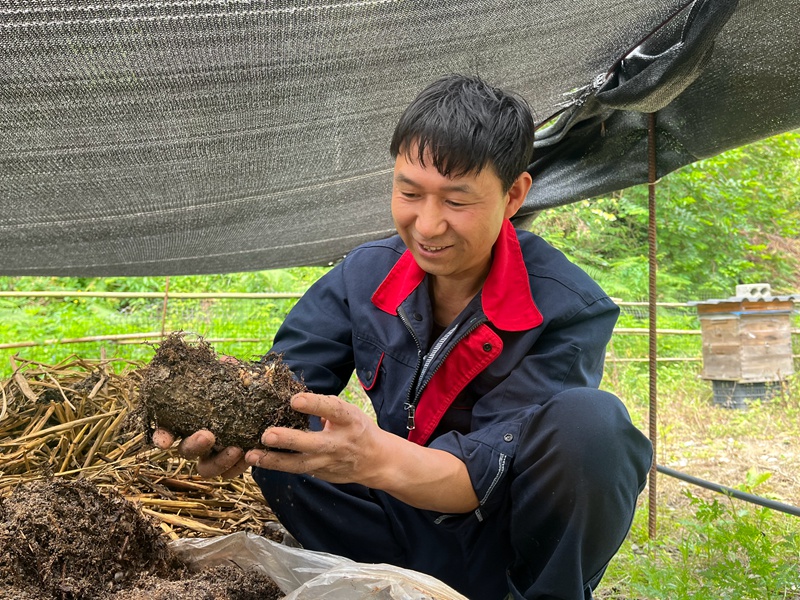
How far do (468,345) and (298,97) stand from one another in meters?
0.71

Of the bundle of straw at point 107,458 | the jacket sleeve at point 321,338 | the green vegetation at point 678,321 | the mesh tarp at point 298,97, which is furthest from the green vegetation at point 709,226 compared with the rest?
the jacket sleeve at point 321,338

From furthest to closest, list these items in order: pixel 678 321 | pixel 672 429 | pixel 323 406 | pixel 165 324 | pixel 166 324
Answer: pixel 678 321
pixel 166 324
pixel 165 324
pixel 672 429
pixel 323 406

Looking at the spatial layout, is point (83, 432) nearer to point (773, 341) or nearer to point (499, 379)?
point (499, 379)

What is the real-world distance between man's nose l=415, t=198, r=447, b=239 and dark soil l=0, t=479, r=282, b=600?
75cm

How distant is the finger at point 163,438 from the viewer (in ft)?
4.44

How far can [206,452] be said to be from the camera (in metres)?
1.40

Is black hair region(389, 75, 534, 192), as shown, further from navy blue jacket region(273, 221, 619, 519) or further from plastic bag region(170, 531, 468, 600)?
plastic bag region(170, 531, 468, 600)

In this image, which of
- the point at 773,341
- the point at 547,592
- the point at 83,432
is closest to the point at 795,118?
the point at 547,592

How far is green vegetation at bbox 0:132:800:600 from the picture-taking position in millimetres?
2529

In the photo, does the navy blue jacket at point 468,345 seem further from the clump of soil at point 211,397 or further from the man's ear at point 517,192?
the clump of soil at point 211,397

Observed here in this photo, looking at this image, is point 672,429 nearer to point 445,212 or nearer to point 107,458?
point 107,458

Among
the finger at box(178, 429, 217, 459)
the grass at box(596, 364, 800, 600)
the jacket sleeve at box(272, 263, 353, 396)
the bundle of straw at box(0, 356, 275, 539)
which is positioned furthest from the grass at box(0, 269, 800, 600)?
the finger at box(178, 429, 217, 459)

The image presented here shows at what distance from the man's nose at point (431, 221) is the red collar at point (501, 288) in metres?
0.24

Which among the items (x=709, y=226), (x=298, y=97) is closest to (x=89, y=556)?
(x=298, y=97)
